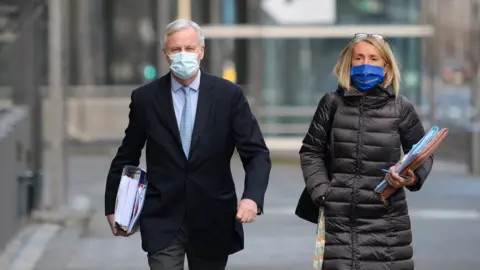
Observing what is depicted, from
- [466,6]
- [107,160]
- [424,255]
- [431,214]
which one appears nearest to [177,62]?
[424,255]

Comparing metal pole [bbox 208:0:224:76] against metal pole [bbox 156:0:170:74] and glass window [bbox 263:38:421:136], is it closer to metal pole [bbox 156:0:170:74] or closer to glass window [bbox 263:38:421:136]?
glass window [bbox 263:38:421:136]

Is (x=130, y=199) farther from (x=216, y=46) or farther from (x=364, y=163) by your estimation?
(x=216, y=46)

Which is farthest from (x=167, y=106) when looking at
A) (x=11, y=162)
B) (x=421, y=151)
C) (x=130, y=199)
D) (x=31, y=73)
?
(x=31, y=73)

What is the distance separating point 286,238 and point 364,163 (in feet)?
18.0

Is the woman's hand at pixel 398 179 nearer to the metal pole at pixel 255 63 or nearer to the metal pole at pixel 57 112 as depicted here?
the metal pole at pixel 57 112

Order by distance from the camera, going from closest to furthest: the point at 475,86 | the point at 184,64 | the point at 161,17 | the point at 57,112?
1. the point at 184,64
2. the point at 57,112
3. the point at 475,86
4. the point at 161,17

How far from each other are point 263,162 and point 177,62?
24.2 inches

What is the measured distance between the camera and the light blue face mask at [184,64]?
4.94 meters

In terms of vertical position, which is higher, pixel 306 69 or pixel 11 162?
pixel 306 69

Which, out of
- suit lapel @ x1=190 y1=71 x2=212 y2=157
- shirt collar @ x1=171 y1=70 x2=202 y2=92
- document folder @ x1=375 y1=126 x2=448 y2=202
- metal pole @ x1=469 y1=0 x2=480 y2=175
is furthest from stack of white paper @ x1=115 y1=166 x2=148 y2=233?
metal pole @ x1=469 y1=0 x2=480 y2=175

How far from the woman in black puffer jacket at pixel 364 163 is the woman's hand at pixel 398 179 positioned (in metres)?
0.06

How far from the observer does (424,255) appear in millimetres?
9383

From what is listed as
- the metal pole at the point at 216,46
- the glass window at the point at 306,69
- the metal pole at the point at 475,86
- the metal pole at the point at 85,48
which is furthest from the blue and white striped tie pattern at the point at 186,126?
the metal pole at the point at 85,48

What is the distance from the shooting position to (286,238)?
10.4m
